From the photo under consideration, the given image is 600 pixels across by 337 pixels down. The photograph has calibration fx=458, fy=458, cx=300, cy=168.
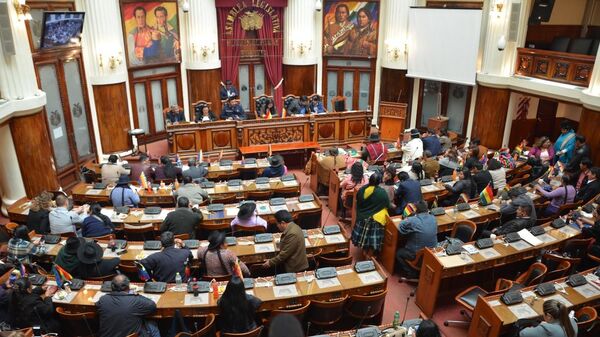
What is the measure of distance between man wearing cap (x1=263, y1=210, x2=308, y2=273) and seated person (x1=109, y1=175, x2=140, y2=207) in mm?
3231

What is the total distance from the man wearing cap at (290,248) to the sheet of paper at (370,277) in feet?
2.78

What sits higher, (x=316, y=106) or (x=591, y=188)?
(x=316, y=106)

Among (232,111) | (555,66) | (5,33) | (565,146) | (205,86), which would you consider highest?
(5,33)

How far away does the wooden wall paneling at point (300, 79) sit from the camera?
632 inches

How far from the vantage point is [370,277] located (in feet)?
20.5

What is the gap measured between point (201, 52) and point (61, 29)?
5014 millimetres

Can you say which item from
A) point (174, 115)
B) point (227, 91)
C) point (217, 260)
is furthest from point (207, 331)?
point (227, 91)

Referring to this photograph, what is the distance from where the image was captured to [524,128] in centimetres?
1391

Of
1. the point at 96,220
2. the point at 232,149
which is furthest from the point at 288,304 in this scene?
the point at 232,149

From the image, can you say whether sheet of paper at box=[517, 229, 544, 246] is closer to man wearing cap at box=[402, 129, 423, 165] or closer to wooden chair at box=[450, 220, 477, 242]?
wooden chair at box=[450, 220, 477, 242]

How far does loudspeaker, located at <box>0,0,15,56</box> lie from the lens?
8539 mm

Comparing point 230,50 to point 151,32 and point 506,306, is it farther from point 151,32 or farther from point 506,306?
point 506,306

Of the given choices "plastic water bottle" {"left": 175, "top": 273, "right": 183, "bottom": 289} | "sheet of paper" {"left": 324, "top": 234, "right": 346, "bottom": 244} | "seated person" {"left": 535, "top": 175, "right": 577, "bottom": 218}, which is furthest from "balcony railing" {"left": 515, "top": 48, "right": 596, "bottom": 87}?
"plastic water bottle" {"left": 175, "top": 273, "right": 183, "bottom": 289}

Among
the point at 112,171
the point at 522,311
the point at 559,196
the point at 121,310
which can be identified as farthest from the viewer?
the point at 112,171
